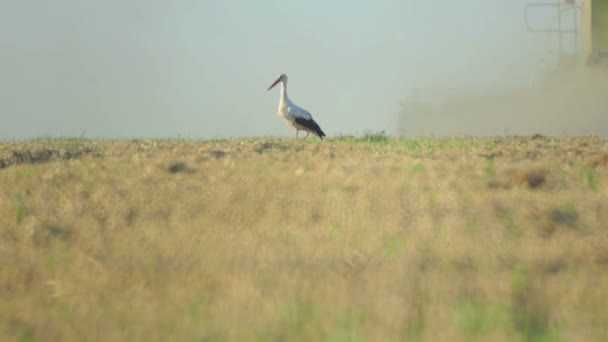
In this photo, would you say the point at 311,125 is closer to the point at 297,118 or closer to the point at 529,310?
the point at 297,118

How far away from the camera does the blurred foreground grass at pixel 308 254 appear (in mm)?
3990

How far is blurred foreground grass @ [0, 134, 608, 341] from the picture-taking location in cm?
399

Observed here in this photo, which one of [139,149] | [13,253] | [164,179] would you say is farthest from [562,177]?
[139,149]

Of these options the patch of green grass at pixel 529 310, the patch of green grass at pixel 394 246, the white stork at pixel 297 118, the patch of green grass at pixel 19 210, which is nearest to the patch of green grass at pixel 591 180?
the patch of green grass at pixel 394 246

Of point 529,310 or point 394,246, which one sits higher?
point 394,246

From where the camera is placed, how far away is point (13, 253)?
229 inches

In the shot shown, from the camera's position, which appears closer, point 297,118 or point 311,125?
point 311,125

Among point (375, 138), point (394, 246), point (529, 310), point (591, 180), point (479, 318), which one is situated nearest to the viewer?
point (479, 318)

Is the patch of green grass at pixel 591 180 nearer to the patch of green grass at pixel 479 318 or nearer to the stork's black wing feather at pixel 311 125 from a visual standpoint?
the patch of green grass at pixel 479 318

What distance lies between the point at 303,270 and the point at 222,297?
2.18ft

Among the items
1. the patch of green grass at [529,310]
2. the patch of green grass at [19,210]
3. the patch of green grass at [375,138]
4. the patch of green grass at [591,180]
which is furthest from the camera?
the patch of green grass at [375,138]

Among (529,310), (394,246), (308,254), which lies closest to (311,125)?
(394,246)

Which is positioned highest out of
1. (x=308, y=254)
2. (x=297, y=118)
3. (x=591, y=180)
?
(x=297, y=118)

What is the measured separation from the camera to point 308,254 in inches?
217
